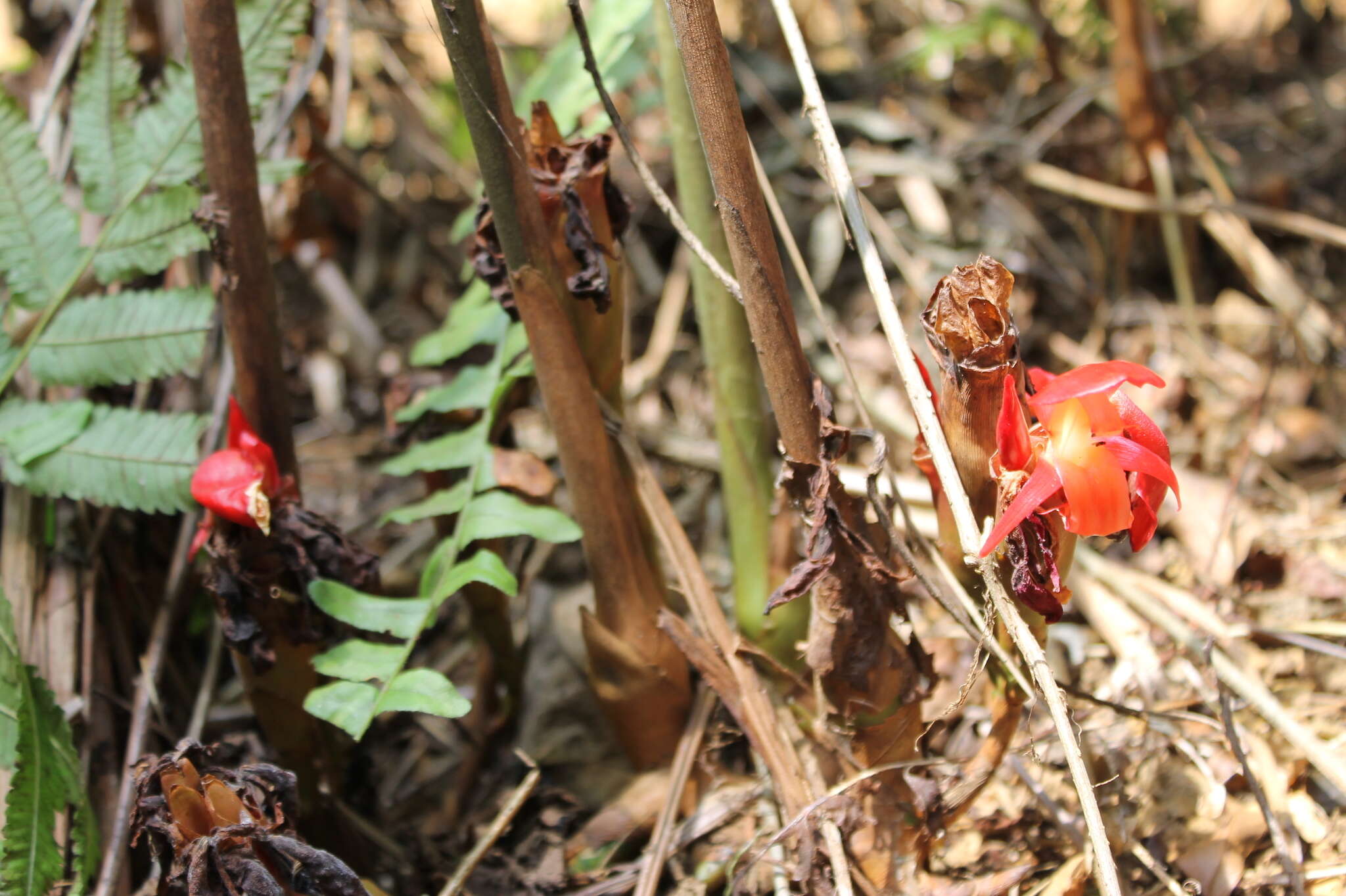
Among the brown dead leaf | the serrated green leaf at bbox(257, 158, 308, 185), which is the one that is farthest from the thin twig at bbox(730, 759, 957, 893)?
the serrated green leaf at bbox(257, 158, 308, 185)

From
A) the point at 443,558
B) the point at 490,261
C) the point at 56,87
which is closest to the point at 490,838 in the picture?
the point at 443,558

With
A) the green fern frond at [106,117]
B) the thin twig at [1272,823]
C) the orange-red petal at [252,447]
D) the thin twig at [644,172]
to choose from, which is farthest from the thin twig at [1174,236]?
the green fern frond at [106,117]

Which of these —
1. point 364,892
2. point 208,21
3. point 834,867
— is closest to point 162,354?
point 208,21

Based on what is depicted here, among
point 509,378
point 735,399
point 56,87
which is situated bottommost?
point 735,399

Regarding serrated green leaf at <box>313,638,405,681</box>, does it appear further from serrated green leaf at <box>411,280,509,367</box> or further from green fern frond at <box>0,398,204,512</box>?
serrated green leaf at <box>411,280,509,367</box>

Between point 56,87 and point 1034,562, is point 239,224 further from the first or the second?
point 1034,562

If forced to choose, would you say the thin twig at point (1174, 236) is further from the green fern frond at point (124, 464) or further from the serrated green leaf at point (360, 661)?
the green fern frond at point (124, 464)
